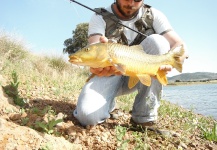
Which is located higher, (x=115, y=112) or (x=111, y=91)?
(x=111, y=91)

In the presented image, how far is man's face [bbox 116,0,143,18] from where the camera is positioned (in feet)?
14.1

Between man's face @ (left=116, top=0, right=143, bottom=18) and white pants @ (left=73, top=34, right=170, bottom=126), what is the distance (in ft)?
1.94

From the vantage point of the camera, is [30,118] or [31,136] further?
[30,118]

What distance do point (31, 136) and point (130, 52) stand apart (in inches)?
55.1

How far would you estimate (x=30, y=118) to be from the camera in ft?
11.8

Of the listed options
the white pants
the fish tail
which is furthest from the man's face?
the fish tail

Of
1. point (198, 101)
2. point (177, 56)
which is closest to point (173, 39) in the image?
point (177, 56)

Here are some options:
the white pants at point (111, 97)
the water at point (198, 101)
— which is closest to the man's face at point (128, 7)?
the white pants at point (111, 97)

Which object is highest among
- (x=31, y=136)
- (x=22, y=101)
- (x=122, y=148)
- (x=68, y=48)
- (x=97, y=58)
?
(x=68, y=48)

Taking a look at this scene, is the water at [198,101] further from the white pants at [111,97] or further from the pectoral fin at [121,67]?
the pectoral fin at [121,67]

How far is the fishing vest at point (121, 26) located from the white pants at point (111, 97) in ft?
1.41

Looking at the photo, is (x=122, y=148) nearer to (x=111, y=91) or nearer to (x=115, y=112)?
(x=111, y=91)

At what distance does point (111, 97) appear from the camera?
4.34 m

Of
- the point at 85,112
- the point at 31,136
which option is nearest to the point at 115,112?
the point at 85,112
